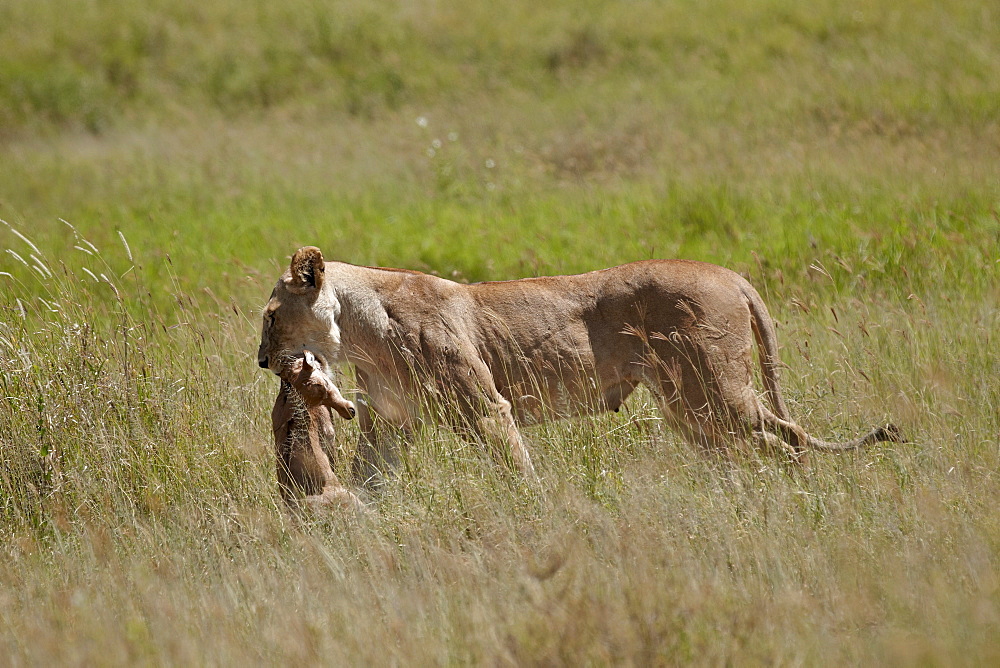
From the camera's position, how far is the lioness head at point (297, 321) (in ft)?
15.9

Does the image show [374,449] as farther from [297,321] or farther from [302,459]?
[297,321]

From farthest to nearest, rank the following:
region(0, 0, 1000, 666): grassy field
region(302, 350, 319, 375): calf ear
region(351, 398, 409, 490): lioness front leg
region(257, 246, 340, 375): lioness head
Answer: region(351, 398, 409, 490): lioness front leg → region(257, 246, 340, 375): lioness head → region(302, 350, 319, 375): calf ear → region(0, 0, 1000, 666): grassy field

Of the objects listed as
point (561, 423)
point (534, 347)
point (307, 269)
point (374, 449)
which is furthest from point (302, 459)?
point (561, 423)

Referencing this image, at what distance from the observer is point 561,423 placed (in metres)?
5.42

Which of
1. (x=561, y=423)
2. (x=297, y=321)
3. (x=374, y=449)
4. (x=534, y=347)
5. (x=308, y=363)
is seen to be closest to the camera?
(x=308, y=363)

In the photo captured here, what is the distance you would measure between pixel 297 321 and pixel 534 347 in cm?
119

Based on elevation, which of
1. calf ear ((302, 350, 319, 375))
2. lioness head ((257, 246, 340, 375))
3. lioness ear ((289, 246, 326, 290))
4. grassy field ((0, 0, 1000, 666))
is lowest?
grassy field ((0, 0, 1000, 666))

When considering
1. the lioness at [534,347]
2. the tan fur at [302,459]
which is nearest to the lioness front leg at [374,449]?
the lioness at [534,347]

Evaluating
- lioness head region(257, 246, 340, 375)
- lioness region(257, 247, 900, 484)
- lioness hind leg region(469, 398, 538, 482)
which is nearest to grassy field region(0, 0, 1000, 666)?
lioness hind leg region(469, 398, 538, 482)

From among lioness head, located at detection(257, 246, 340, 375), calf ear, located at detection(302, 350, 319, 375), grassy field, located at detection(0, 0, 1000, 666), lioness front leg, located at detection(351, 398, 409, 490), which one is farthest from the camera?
lioness front leg, located at detection(351, 398, 409, 490)

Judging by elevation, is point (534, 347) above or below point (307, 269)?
below

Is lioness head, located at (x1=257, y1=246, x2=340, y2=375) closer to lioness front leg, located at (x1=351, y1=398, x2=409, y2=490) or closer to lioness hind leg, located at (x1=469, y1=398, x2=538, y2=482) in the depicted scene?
lioness front leg, located at (x1=351, y1=398, x2=409, y2=490)

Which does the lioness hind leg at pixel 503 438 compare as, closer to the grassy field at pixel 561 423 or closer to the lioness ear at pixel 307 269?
the grassy field at pixel 561 423

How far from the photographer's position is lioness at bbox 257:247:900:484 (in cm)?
488
